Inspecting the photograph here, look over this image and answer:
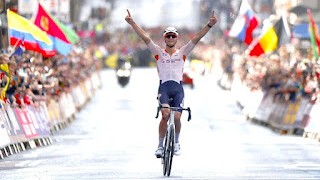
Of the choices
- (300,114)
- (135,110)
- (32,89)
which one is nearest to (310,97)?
(300,114)

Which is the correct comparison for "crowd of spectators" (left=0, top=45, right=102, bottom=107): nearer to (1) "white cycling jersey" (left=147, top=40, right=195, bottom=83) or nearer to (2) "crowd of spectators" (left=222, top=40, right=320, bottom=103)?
(1) "white cycling jersey" (left=147, top=40, right=195, bottom=83)

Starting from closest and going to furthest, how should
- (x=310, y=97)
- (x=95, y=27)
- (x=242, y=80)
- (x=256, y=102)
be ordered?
(x=310, y=97) < (x=256, y=102) < (x=242, y=80) < (x=95, y=27)

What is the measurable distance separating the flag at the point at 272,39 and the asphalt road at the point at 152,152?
2212mm

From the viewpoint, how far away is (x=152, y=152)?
85.9 feet

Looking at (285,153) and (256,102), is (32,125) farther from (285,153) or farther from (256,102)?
(256,102)

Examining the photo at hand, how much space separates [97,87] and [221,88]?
7.57 meters

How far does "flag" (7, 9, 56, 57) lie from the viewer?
29734 millimetres

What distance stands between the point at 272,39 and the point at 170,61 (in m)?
19.7

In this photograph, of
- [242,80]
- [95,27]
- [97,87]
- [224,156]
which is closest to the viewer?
[224,156]

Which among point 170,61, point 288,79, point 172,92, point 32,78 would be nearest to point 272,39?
point 288,79

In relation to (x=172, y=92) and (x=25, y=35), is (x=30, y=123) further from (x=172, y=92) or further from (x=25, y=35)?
(x=172, y=92)

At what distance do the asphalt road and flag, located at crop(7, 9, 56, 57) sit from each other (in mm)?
2139

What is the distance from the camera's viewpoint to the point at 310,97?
113 ft

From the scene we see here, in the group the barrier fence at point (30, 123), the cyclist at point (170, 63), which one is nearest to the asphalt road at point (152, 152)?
the barrier fence at point (30, 123)
